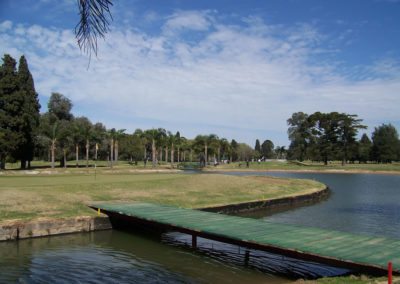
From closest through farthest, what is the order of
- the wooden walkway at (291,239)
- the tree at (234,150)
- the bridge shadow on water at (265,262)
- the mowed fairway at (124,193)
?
the wooden walkway at (291,239) < the bridge shadow on water at (265,262) < the mowed fairway at (124,193) < the tree at (234,150)

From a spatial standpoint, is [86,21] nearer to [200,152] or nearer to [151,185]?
[151,185]

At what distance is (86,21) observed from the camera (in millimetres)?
3738

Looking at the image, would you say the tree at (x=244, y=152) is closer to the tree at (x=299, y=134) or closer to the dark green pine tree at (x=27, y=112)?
the tree at (x=299, y=134)

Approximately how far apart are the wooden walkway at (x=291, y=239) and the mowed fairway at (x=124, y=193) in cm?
498

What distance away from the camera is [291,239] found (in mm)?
14047

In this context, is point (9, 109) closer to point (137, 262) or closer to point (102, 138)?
point (102, 138)

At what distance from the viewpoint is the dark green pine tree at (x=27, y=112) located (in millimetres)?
62625

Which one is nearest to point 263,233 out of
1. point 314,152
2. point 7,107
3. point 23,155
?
point 7,107

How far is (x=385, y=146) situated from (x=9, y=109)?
11895cm

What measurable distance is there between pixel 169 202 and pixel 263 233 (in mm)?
14518

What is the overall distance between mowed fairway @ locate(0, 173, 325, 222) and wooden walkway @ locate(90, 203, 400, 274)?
4.98 meters

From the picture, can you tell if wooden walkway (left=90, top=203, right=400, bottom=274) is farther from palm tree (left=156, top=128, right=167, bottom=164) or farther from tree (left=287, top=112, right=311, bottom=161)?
tree (left=287, top=112, right=311, bottom=161)

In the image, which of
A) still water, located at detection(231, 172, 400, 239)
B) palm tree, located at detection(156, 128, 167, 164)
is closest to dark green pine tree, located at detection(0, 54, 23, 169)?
still water, located at detection(231, 172, 400, 239)

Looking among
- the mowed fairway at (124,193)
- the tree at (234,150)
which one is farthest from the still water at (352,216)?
the tree at (234,150)
